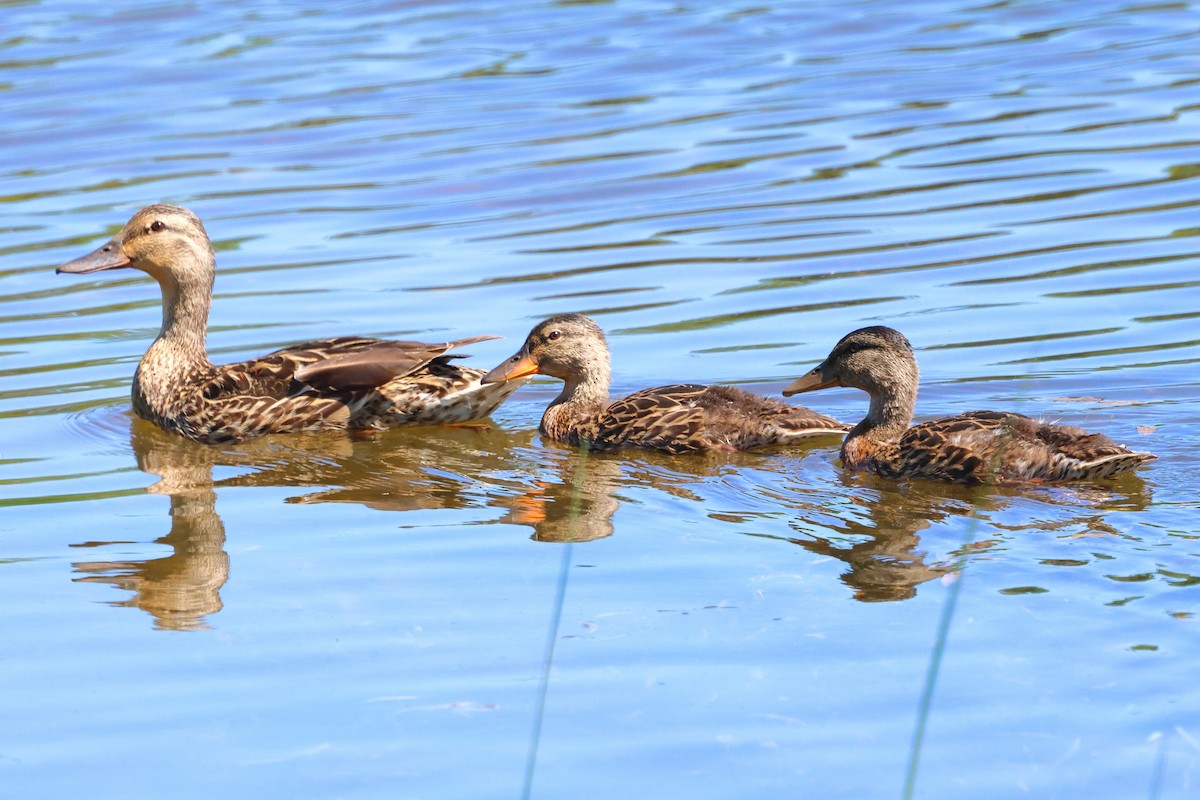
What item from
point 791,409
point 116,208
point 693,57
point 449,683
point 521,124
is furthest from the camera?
point 693,57

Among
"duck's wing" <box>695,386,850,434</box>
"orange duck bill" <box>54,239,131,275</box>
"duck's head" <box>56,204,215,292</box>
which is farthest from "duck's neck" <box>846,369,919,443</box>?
"orange duck bill" <box>54,239,131,275</box>

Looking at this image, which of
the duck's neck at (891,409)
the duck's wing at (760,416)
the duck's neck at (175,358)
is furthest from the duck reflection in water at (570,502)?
the duck's neck at (175,358)

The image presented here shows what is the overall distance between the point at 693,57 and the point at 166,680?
13463 mm

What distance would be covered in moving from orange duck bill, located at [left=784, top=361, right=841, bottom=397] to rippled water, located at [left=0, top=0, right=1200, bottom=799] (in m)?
0.29

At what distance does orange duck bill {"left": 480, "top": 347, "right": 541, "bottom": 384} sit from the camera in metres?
8.90

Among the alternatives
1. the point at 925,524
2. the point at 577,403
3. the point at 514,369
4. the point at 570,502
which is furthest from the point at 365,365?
the point at 925,524

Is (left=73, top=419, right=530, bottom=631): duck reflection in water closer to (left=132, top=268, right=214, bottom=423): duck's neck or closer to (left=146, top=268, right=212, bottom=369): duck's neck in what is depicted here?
(left=132, top=268, right=214, bottom=423): duck's neck

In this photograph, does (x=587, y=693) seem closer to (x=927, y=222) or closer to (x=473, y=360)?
(x=473, y=360)

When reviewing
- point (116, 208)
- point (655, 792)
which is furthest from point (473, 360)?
point (655, 792)

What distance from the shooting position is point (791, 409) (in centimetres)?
829

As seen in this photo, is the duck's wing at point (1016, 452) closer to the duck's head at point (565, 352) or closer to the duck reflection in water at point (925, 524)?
the duck reflection in water at point (925, 524)

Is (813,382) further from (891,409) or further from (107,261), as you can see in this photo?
(107,261)

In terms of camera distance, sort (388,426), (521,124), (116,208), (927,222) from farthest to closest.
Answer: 1. (521,124)
2. (116,208)
3. (927,222)
4. (388,426)

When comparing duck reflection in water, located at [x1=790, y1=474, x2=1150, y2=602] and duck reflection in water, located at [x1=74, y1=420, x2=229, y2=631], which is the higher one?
duck reflection in water, located at [x1=790, y1=474, x2=1150, y2=602]
